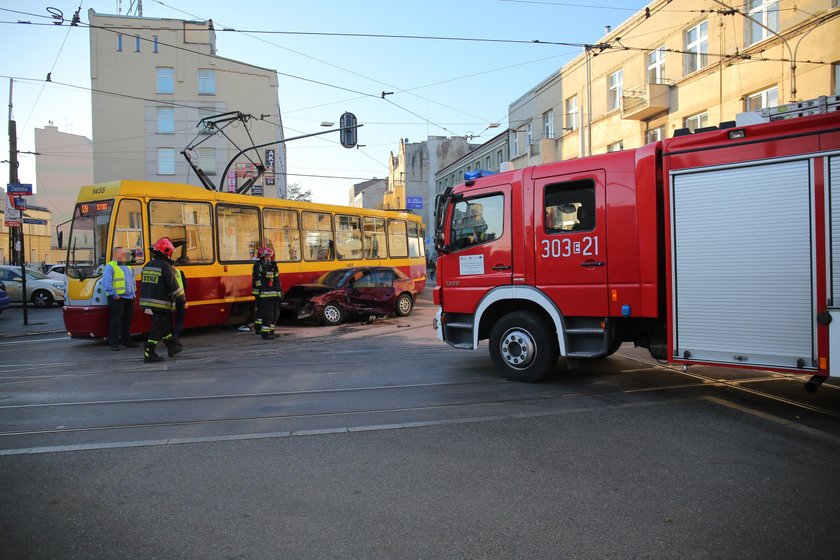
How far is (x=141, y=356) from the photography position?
9.90m

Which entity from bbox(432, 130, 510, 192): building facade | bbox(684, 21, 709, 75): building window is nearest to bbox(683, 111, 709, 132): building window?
bbox(684, 21, 709, 75): building window

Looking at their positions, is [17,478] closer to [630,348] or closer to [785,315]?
[785,315]

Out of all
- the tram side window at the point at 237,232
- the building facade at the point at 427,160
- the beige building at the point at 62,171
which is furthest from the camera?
the beige building at the point at 62,171

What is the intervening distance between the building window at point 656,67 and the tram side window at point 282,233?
15790mm

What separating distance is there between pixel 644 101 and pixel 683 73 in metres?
1.62

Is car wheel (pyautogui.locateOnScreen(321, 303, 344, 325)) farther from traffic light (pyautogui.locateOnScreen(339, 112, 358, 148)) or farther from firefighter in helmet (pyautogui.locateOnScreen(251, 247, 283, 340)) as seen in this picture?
traffic light (pyautogui.locateOnScreen(339, 112, 358, 148))

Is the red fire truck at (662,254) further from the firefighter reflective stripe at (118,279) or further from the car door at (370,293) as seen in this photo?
the car door at (370,293)

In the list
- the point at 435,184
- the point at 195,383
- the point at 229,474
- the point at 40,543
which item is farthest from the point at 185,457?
the point at 435,184

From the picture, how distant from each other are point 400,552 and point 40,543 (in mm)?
2031

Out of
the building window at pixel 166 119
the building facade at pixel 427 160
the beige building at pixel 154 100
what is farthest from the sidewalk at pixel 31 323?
the building facade at pixel 427 160

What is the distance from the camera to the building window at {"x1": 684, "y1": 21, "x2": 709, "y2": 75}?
20.0 m

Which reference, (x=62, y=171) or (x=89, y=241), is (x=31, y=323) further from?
(x=62, y=171)

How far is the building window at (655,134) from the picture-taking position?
22.9 meters

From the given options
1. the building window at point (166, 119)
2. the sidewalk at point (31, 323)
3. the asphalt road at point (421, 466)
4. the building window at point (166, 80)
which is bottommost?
the asphalt road at point (421, 466)
